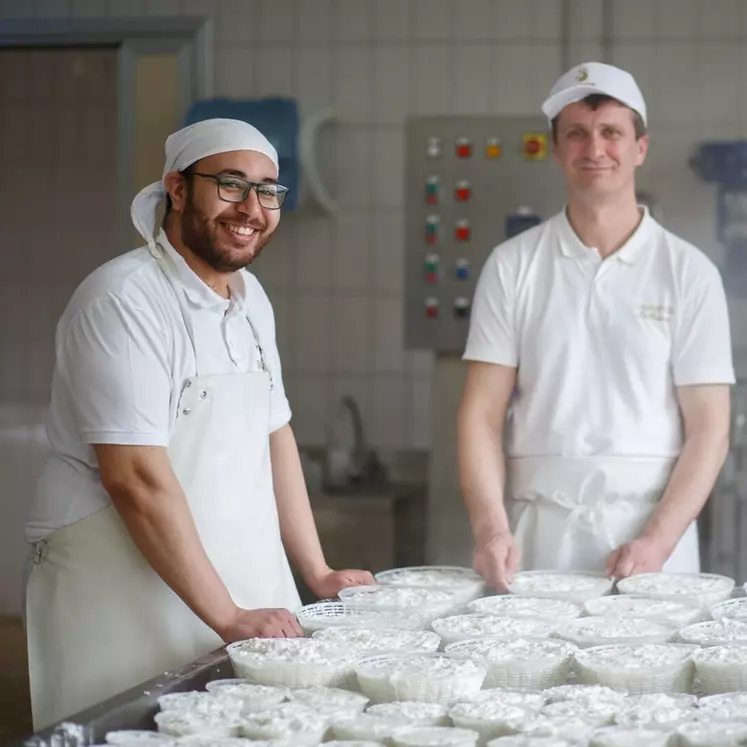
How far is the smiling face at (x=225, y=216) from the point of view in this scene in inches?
78.0

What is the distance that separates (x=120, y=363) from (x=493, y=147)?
2.06m

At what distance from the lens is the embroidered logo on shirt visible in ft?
7.79

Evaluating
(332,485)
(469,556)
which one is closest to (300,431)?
(332,485)

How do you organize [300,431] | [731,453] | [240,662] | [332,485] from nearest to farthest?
[240,662] < [731,453] < [332,485] < [300,431]

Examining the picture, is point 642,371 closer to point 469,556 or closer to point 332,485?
point 469,556

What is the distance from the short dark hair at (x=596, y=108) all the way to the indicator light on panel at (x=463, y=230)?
4.07ft

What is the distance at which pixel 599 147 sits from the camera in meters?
2.32

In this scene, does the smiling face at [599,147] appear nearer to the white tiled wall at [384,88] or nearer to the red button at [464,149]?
the red button at [464,149]

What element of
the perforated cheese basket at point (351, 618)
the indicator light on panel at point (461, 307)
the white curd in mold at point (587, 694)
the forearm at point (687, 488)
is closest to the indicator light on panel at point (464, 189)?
the indicator light on panel at point (461, 307)

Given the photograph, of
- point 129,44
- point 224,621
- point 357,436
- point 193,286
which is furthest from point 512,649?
point 129,44

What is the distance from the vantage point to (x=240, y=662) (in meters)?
1.55

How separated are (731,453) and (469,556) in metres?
0.78

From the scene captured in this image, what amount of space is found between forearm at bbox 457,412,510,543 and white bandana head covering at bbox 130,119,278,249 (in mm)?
681

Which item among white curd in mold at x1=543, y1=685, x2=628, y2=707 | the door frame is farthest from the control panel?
white curd in mold at x1=543, y1=685, x2=628, y2=707
